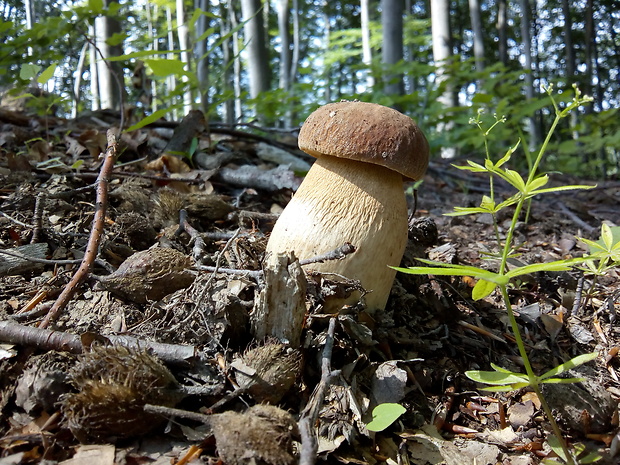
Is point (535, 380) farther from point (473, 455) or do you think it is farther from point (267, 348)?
point (267, 348)

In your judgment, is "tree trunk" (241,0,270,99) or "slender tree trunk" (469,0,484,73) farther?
"slender tree trunk" (469,0,484,73)

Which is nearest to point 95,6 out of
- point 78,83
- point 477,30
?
point 78,83

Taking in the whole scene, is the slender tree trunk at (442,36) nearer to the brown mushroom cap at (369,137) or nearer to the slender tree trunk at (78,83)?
the slender tree trunk at (78,83)

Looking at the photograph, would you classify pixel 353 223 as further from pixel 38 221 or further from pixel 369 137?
pixel 38 221

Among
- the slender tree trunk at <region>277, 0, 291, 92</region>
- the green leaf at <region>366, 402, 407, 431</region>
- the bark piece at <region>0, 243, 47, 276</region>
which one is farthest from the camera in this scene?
the slender tree trunk at <region>277, 0, 291, 92</region>

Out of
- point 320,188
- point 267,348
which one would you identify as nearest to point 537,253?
point 320,188

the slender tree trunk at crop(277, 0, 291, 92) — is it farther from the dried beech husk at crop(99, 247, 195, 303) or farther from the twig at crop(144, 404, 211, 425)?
the twig at crop(144, 404, 211, 425)

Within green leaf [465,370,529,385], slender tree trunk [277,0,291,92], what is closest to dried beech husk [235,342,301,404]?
green leaf [465,370,529,385]
